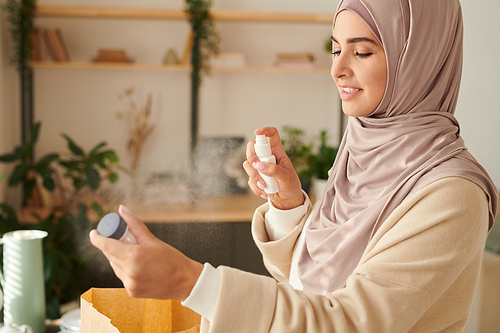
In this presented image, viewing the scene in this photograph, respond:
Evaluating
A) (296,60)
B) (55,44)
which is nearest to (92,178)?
(55,44)

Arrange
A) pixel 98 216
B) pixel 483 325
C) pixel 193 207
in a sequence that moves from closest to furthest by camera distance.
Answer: pixel 483 325
pixel 98 216
pixel 193 207

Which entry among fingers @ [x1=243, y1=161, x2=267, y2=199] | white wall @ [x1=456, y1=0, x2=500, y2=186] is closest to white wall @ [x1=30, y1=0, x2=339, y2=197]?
white wall @ [x1=456, y1=0, x2=500, y2=186]

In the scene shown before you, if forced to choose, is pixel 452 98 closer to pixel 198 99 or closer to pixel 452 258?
pixel 452 258

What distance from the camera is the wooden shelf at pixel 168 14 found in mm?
2920

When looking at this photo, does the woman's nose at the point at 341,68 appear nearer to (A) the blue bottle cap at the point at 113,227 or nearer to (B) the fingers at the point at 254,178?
(B) the fingers at the point at 254,178

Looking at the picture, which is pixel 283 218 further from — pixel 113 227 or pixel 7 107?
pixel 7 107

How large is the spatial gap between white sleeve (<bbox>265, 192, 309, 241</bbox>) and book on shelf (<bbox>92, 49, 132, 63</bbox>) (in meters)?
2.45

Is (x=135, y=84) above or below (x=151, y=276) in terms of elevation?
above

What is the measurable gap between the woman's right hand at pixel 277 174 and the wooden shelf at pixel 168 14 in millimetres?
2331

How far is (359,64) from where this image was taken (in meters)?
0.76

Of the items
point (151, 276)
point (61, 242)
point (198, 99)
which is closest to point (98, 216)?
point (61, 242)

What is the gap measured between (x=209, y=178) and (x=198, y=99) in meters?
0.63

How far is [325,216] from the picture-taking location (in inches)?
33.9

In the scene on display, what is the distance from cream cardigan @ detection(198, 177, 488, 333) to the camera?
53 cm
